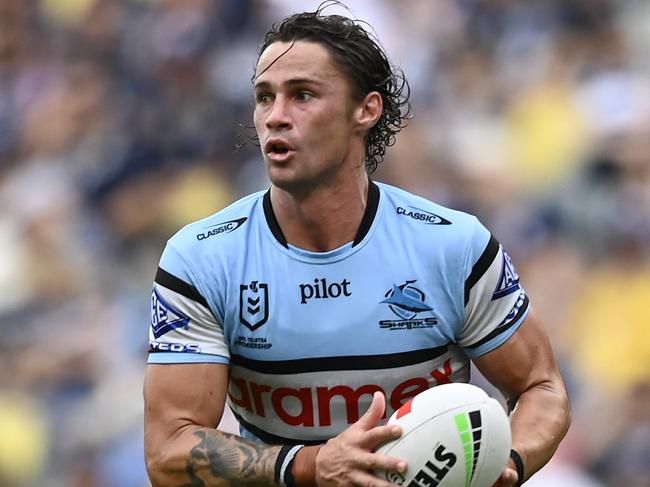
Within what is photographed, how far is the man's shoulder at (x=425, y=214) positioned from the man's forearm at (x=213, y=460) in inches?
40.2

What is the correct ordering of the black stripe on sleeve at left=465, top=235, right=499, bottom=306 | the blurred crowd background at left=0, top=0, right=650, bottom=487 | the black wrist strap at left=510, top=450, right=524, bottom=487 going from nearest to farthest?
1. the black wrist strap at left=510, top=450, right=524, bottom=487
2. the black stripe on sleeve at left=465, top=235, right=499, bottom=306
3. the blurred crowd background at left=0, top=0, right=650, bottom=487

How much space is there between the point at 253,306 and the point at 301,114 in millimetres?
704

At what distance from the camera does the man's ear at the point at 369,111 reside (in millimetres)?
4938

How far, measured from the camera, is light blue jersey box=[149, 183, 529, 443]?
4641 millimetres

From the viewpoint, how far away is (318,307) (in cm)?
467

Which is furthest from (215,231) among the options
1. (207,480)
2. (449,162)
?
(449,162)

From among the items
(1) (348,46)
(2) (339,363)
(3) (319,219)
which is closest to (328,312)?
(2) (339,363)

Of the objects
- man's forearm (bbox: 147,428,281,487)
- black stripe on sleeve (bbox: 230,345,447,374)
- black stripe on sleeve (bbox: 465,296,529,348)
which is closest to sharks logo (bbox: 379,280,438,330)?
black stripe on sleeve (bbox: 230,345,447,374)

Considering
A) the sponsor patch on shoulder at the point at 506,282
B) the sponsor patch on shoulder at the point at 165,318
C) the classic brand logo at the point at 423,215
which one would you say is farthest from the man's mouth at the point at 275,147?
the sponsor patch on shoulder at the point at 506,282

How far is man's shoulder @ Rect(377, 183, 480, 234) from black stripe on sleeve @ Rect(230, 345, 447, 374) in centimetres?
47

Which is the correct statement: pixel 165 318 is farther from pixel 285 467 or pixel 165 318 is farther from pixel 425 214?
pixel 425 214

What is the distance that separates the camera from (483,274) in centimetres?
473

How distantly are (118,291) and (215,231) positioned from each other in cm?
424

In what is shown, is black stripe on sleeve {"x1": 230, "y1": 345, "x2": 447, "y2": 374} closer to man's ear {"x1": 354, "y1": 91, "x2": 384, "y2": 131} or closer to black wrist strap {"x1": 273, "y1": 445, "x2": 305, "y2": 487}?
black wrist strap {"x1": 273, "y1": 445, "x2": 305, "y2": 487}
